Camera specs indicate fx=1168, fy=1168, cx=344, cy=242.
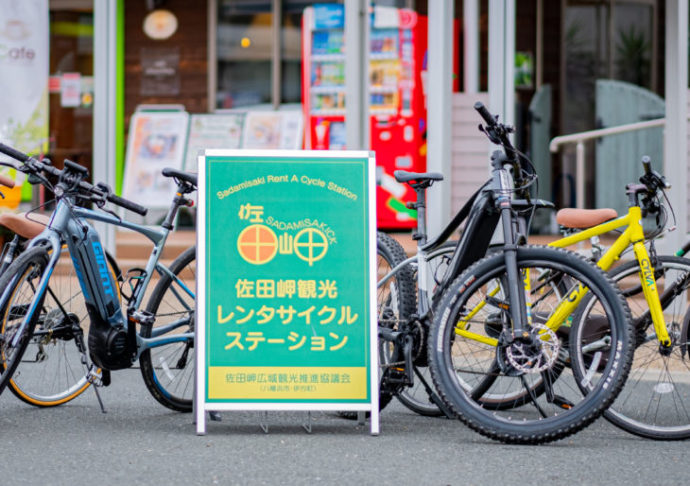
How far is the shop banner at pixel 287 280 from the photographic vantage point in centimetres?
457

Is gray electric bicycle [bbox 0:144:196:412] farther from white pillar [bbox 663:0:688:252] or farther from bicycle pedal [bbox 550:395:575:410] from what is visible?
white pillar [bbox 663:0:688:252]

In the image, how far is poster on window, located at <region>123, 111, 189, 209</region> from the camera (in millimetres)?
11203

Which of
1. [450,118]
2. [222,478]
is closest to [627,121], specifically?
[450,118]

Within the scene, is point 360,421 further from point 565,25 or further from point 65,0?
point 565,25

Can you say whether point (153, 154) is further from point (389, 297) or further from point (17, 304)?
point (17, 304)

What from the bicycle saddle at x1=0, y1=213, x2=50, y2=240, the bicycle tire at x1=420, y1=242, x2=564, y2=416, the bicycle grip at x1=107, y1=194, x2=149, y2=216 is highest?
Answer: the bicycle grip at x1=107, y1=194, x2=149, y2=216

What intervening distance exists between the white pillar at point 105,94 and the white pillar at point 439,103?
2.26 metres

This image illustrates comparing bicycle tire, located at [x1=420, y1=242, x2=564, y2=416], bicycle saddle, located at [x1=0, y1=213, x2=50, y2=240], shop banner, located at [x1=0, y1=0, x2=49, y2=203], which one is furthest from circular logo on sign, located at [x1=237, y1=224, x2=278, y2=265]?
shop banner, located at [x1=0, y1=0, x2=49, y2=203]

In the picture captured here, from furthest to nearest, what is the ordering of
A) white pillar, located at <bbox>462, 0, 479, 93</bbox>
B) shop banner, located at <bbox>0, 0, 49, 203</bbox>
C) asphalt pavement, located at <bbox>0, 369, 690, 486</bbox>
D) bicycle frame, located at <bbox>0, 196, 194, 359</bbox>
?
white pillar, located at <bbox>462, 0, 479, 93</bbox> → shop banner, located at <bbox>0, 0, 49, 203</bbox> → bicycle frame, located at <bbox>0, 196, 194, 359</bbox> → asphalt pavement, located at <bbox>0, 369, 690, 486</bbox>

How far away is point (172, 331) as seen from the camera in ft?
16.4

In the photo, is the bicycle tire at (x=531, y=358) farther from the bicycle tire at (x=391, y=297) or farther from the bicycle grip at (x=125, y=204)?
the bicycle grip at (x=125, y=204)

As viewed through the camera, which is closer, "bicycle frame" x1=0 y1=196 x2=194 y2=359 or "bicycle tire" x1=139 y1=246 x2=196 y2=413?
"bicycle frame" x1=0 y1=196 x2=194 y2=359

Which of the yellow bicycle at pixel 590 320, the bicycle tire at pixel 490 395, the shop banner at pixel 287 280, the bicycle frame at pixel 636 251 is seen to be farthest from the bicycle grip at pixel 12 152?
the bicycle frame at pixel 636 251

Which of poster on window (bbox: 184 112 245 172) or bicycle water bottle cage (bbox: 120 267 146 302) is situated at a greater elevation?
poster on window (bbox: 184 112 245 172)
